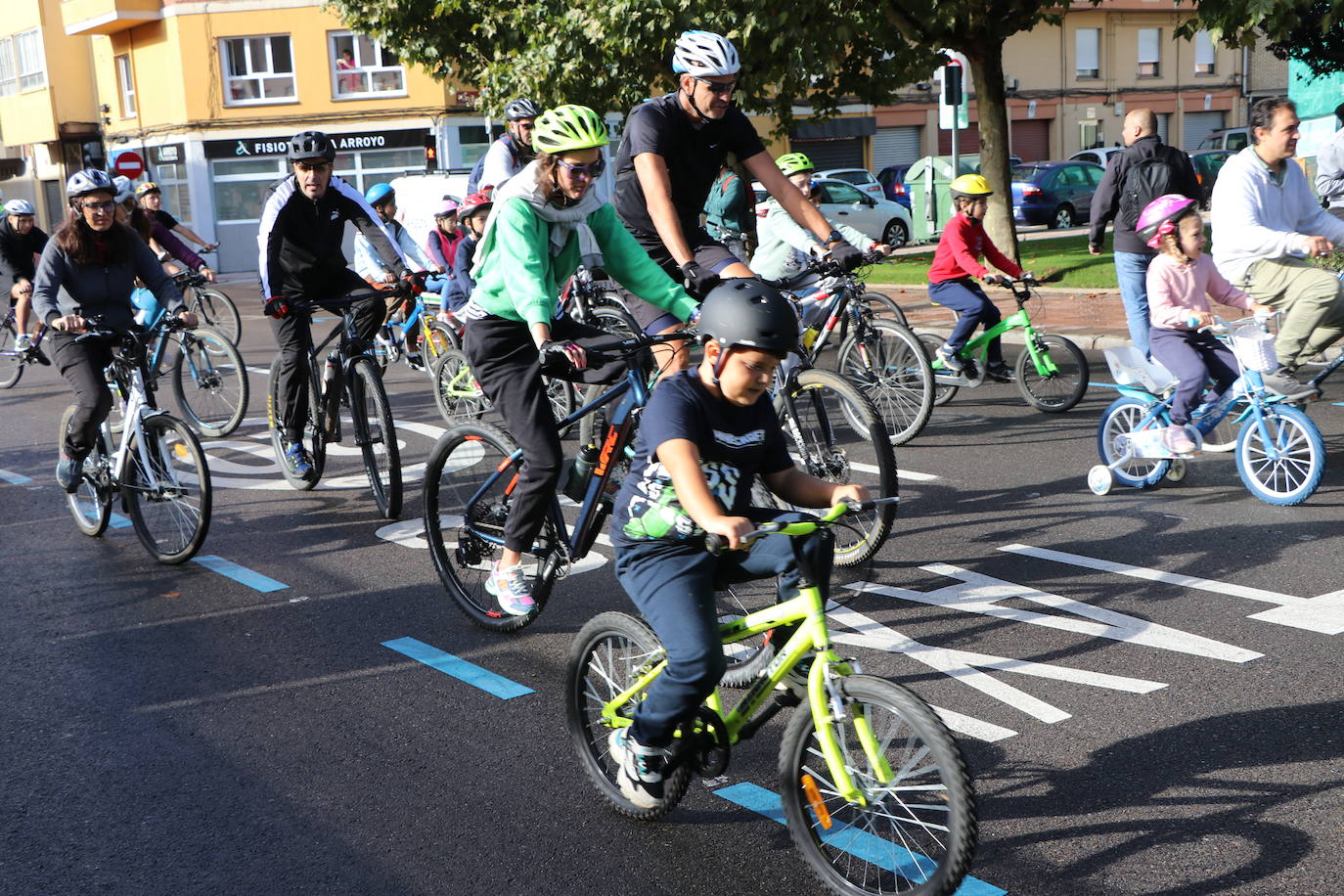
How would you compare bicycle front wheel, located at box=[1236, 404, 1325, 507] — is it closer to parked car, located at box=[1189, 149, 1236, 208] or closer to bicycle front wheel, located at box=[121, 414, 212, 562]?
bicycle front wheel, located at box=[121, 414, 212, 562]

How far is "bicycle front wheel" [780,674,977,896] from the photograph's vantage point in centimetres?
296

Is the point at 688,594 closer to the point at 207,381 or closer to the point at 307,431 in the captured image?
the point at 307,431

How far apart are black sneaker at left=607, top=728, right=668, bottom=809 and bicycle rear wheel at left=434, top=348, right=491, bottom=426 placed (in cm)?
644

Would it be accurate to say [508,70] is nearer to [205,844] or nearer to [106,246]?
[106,246]

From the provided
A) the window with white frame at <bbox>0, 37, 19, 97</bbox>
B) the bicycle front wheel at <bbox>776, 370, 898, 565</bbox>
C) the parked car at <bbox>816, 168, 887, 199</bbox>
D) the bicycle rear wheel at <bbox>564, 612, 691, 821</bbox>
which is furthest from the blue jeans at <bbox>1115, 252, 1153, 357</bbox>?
the window with white frame at <bbox>0, 37, 19, 97</bbox>

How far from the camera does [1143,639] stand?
4.97 metres

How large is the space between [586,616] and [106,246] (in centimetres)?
354

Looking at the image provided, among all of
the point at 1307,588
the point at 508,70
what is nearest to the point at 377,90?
the point at 508,70

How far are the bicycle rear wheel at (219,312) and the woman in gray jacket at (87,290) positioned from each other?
19.7ft

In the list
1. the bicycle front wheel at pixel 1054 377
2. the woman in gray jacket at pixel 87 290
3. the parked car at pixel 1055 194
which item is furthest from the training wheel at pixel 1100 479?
the parked car at pixel 1055 194

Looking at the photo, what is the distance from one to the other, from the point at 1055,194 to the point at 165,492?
93.0ft

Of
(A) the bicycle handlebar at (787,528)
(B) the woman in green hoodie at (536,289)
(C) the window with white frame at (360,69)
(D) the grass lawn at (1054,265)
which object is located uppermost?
(C) the window with white frame at (360,69)

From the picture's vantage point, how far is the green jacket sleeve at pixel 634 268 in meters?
5.29

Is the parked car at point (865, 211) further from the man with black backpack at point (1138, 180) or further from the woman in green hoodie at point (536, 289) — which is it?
the woman in green hoodie at point (536, 289)
